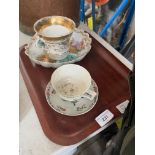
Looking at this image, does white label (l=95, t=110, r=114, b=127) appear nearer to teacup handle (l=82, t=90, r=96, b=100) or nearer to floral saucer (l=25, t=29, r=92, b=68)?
teacup handle (l=82, t=90, r=96, b=100)

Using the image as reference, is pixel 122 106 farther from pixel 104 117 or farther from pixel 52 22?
pixel 52 22

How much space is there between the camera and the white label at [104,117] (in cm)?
53

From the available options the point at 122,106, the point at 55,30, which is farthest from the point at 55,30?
the point at 122,106

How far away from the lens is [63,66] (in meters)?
0.58

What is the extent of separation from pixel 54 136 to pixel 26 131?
0.23 feet

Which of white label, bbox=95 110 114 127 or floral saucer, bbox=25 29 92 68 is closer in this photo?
white label, bbox=95 110 114 127

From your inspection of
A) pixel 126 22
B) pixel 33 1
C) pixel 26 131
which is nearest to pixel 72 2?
pixel 33 1

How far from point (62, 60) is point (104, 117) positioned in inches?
7.0

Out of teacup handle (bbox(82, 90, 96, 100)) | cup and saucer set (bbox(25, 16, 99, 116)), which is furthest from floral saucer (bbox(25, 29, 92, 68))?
teacup handle (bbox(82, 90, 96, 100))

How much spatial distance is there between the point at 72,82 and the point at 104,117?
0.10m

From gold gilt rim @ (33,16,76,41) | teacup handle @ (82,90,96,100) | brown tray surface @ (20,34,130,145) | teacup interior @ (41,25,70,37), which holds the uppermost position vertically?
gold gilt rim @ (33,16,76,41)

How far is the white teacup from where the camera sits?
553 millimetres

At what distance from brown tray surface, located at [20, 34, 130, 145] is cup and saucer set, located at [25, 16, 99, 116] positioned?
0.01 metres

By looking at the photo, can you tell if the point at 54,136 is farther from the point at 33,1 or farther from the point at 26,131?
the point at 33,1
